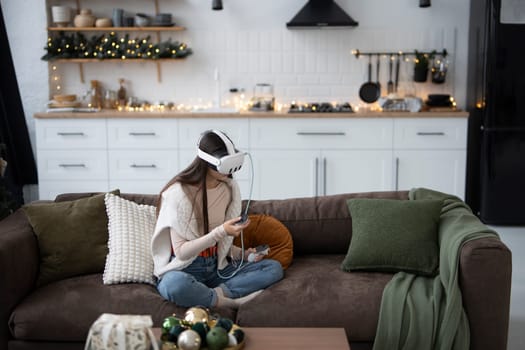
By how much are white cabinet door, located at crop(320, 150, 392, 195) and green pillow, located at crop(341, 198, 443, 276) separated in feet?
8.10

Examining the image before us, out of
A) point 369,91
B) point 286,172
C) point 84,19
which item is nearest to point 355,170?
point 286,172

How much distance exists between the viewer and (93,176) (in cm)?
601

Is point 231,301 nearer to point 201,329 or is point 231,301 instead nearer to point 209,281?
point 209,281

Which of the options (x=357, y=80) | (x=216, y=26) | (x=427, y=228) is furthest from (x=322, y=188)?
(x=427, y=228)

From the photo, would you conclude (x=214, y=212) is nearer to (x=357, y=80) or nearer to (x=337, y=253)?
(x=337, y=253)

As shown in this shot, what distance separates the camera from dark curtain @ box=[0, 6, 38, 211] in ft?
20.1

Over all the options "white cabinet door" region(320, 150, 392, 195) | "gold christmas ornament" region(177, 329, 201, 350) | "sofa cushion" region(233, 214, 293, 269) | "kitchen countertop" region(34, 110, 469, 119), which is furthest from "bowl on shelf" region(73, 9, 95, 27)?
"gold christmas ornament" region(177, 329, 201, 350)

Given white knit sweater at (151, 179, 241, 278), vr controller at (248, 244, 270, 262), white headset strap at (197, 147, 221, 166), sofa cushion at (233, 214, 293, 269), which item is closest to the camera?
white headset strap at (197, 147, 221, 166)

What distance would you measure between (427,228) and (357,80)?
330cm

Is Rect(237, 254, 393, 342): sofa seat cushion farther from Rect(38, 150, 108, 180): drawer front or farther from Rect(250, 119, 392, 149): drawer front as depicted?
Rect(38, 150, 108, 180): drawer front

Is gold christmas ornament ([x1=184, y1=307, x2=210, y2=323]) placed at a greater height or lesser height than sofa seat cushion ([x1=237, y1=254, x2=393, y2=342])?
greater

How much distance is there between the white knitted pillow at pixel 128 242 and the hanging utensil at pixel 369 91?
3.31m

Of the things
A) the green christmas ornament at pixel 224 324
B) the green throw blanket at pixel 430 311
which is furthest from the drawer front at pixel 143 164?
the green christmas ornament at pixel 224 324

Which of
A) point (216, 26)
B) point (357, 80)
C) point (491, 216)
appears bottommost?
point (491, 216)
